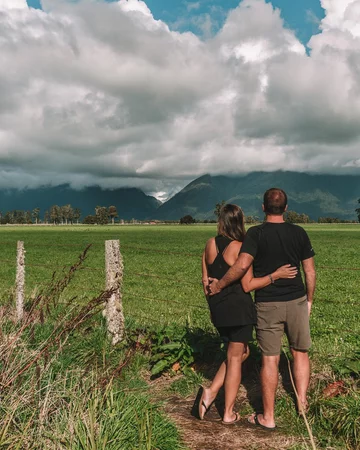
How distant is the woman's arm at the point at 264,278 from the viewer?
4.13m

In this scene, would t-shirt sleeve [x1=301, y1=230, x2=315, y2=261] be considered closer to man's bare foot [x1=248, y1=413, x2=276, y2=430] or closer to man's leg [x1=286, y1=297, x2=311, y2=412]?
man's leg [x1=286, y1=297, x2=311, y2=412]

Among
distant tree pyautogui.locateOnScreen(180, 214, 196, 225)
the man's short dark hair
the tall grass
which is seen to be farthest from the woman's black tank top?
distant tree pyautogui.locateOnScreen(180, 214, 196, 225)

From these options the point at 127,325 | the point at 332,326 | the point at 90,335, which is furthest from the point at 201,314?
the point at 90,335

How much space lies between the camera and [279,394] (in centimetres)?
484

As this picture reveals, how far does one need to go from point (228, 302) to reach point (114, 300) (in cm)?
246

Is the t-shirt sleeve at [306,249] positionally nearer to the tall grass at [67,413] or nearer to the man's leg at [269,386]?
the man's leg at [269,386]

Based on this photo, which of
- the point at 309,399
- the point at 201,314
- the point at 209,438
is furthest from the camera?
the point at 201,314

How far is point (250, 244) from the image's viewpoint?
4062mm

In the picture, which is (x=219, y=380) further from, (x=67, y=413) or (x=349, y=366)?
(x=67, y=413)

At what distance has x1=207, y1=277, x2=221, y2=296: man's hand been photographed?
4.27 meters

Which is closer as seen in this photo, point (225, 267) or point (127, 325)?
point (225, 267)

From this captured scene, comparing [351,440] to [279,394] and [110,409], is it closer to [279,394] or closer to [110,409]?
[279,394]

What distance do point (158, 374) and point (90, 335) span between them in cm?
113

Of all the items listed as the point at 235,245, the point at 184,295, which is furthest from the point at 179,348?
the point at 184,295
